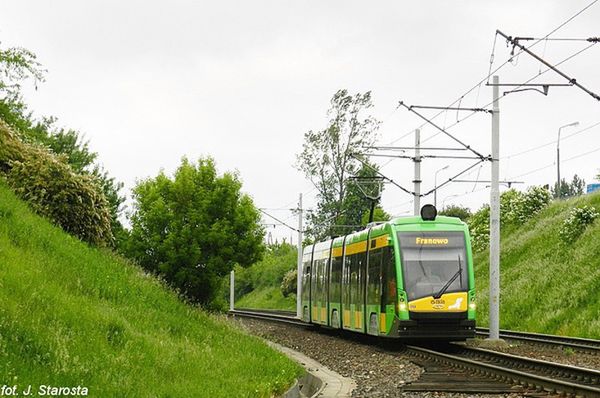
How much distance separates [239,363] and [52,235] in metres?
4.57

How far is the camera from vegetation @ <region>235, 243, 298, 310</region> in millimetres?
73769

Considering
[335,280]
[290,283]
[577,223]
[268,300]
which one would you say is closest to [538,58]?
[335,280]

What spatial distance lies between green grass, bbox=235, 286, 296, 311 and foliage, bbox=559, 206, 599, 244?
34.0 metres

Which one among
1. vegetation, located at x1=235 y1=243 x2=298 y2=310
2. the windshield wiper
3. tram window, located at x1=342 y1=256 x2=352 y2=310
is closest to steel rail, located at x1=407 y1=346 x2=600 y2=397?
the windshield wiper

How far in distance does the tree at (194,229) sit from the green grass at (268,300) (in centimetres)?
3173

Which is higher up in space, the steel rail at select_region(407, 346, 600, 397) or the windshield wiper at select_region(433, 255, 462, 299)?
the windshield wiper at select_region(433, 255, 462, 299)

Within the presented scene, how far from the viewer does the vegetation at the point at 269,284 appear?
73769 mm

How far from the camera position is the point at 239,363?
1357 cm

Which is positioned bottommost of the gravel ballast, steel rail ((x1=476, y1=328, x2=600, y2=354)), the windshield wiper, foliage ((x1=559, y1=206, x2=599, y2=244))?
the gravel ballast

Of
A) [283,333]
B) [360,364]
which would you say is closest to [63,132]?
[283,333]

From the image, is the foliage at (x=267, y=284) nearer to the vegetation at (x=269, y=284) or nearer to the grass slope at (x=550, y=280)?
the vegetation at (x=269, y=284)

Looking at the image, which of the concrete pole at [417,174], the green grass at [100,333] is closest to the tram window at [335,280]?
the concrete pole at [417,174]

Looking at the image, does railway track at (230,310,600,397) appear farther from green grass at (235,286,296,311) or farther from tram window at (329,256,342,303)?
green grass at (235,286,296,311)

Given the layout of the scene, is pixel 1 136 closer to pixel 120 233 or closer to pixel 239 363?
pixel 239 363
